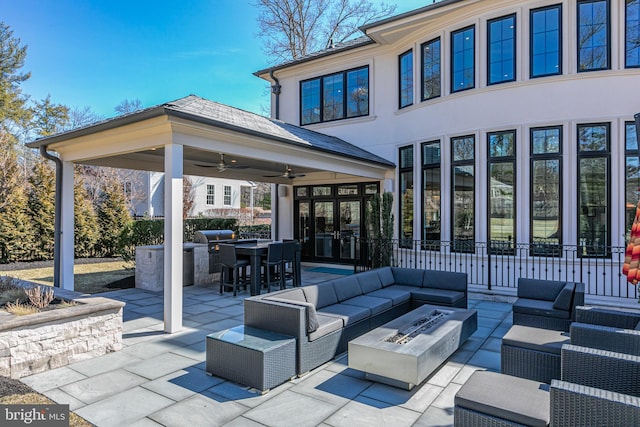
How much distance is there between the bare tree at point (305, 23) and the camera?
59.4 feet

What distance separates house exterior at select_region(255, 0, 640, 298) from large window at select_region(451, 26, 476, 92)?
23 mm

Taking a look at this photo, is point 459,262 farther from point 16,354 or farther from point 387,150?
point 16,354

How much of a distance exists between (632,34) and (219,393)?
9714 mm

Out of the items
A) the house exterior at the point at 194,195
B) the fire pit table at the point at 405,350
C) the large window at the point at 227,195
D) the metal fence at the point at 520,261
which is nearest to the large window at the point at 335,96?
the metal fence at the point at 520,261

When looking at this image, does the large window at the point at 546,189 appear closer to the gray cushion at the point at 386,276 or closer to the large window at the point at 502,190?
the large window at the point at 502,190

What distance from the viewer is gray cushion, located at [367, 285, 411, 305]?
5.76m

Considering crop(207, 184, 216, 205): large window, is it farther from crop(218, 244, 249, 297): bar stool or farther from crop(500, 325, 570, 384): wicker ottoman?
crop(500, 325, 570, 384): wicker ottoman

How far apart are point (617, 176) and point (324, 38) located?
14.8m

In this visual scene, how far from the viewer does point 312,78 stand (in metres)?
12.4

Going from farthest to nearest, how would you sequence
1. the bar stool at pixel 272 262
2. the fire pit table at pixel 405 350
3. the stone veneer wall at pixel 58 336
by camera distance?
the bar stool at pixel 272 262
the stone veneer wall at pixel 58 336
the fire pit table at pixel 405 350

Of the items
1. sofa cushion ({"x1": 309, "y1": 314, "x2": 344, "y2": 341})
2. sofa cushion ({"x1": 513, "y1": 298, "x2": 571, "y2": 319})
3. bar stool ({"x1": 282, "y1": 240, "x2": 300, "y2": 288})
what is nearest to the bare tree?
bar stool ({"x1": 282, "y1": 240, "x2": 300, "y2": 288})

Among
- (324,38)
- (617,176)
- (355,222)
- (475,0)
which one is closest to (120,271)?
(355,222)

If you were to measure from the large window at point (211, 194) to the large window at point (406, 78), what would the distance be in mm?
18597

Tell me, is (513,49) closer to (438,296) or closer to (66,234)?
(438,296)
